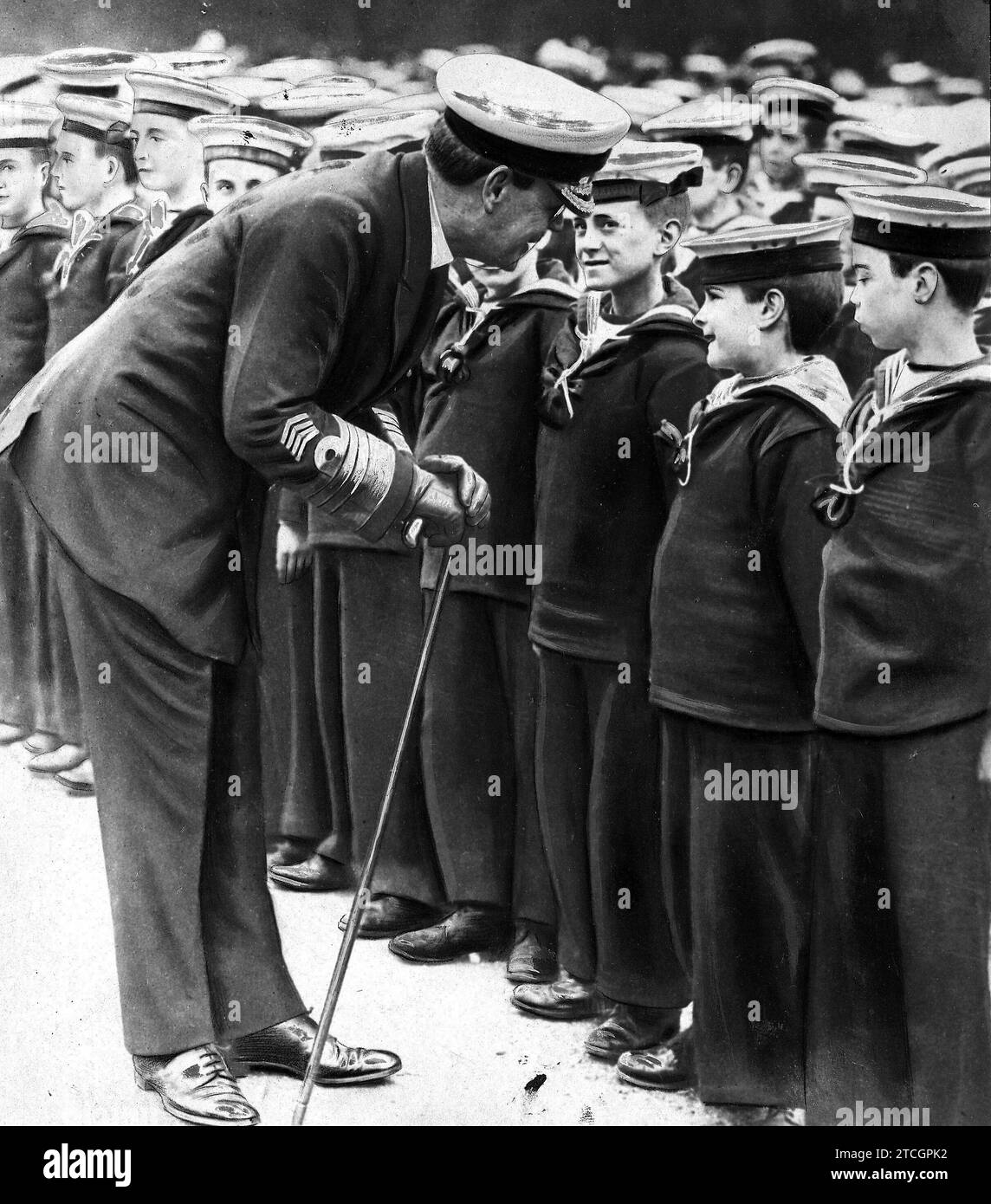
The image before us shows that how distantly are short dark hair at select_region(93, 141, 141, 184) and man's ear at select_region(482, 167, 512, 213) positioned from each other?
33.6 inches

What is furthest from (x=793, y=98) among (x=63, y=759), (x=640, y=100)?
(x=63, y=759)

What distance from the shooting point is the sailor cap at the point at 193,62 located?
3453 mm

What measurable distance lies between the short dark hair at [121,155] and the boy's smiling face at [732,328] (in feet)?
4.49

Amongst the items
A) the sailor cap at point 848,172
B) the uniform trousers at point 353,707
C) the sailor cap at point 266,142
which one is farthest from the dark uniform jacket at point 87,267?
the sailor cap at point 848,172

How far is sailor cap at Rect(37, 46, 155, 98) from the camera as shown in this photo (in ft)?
11.4

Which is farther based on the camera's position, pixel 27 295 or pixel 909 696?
pixel 27 295

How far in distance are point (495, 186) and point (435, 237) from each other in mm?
167

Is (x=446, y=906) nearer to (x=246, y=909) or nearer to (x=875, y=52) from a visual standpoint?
(x=246, y=909)

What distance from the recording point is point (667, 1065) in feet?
11.1

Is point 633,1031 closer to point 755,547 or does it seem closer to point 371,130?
point 755,547

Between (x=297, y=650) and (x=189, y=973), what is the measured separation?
0.76 m

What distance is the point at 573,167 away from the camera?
326 cm

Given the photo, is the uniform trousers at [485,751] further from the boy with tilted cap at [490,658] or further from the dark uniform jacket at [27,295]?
the dark uniform jacket at [27,295]

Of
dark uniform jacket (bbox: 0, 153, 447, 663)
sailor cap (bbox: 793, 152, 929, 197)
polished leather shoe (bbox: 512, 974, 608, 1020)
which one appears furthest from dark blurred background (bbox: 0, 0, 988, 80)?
polished leather shoe (bbox: 512, 974, 608, 1020)
